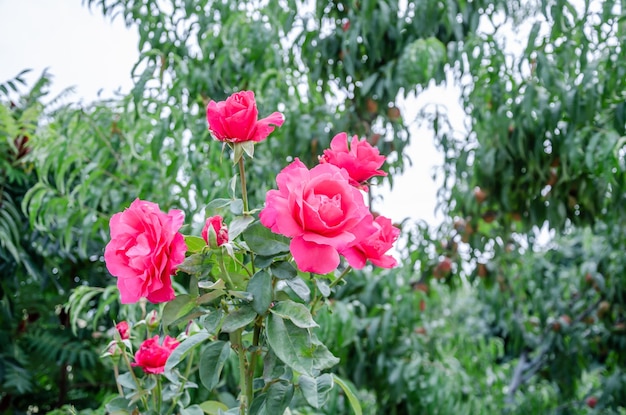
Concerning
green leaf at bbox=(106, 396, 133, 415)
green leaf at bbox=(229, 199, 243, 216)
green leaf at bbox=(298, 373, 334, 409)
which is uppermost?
green leaf at bbox=(229, 199, 243, 216)

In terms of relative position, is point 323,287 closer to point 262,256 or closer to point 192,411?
point 262,256

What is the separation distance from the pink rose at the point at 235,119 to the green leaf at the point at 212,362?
8.8 inches

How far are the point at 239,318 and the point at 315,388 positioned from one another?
0.40ft

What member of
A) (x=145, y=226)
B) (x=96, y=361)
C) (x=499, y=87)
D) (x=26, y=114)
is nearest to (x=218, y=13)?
(x=26, y=114)

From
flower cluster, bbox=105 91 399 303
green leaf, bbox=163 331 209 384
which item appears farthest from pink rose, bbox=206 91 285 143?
green leaf, bbox=163 331 209 384

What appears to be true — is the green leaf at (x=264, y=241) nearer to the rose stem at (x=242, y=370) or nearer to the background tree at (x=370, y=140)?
the rose stem at (x=242, y=370)

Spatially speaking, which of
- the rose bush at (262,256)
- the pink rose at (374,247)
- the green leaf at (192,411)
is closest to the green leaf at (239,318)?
the rose bush at (262,256)

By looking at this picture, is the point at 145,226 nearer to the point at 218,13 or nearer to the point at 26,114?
the point at 26,114

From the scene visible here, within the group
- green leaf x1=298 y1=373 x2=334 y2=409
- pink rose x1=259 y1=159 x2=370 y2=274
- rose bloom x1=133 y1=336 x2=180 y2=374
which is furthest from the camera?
rose bloom x1=133 y1=336 x2=180 y2=374

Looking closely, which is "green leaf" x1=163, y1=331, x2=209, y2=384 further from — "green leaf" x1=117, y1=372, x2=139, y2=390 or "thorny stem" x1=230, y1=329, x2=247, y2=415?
"green leaf" x1=117, y1=372, x2=139, y2=390

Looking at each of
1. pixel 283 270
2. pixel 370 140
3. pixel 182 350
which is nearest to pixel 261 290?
pixel 283 270

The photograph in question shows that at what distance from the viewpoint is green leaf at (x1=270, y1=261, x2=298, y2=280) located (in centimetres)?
73

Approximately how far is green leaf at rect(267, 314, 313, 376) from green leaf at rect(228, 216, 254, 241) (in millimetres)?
96

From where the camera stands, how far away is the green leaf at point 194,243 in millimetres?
757
